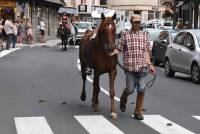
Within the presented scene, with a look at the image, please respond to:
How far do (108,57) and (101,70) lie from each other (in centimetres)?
31

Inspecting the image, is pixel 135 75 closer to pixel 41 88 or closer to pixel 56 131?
pixel 56 131

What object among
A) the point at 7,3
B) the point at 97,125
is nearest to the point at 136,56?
the point at 97,125

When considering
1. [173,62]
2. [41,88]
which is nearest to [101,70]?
[41,88]

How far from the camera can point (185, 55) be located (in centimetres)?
1808

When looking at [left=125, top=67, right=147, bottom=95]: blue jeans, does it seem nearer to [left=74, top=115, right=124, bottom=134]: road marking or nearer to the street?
the street

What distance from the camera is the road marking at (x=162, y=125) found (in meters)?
9.49

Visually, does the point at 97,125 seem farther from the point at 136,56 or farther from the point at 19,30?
the point at 19,30

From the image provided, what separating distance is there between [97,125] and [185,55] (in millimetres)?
8693

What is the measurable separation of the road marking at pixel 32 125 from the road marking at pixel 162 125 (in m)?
1.73

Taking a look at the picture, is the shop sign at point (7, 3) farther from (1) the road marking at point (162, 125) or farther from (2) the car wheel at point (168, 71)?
(1) the road marking at point (162, 125)

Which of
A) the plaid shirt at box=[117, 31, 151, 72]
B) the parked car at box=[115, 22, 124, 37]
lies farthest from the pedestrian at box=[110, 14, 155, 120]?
the parked car at box=[115, 22, 124, 37]

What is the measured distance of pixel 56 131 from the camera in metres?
9.37

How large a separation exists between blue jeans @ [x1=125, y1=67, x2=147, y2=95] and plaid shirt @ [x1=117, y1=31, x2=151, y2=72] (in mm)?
101

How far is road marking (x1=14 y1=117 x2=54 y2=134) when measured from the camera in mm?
9312
